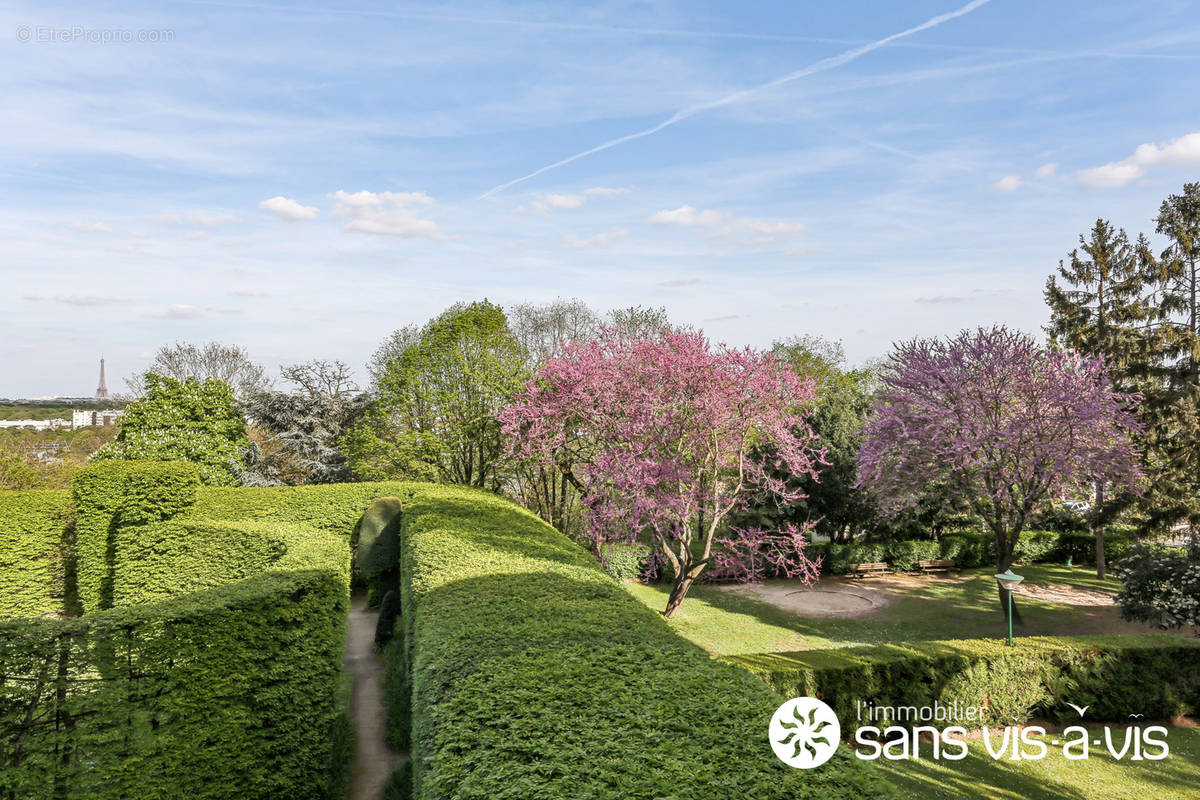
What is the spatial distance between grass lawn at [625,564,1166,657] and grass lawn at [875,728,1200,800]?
4.92m

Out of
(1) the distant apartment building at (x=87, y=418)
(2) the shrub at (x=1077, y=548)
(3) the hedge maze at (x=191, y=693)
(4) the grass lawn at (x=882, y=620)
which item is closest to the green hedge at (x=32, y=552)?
(3) the hedge maze at (x=191, y=693)

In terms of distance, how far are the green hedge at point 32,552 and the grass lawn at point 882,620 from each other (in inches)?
519

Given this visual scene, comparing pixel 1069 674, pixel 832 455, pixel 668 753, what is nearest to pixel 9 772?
pixel 668 753

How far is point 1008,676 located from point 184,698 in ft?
35.0

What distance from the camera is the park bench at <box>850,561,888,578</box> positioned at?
20.7m

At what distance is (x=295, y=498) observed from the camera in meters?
16.5

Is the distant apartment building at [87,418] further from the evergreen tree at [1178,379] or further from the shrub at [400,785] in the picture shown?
the evergreen tree at [1178,379]

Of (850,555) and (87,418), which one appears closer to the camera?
(850,555)

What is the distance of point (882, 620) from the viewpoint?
51.1 ft

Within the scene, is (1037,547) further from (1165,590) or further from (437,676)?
(437,676)

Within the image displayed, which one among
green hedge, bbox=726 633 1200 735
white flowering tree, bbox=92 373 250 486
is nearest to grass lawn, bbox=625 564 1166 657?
green hedge, bbox=726 633 1200 735

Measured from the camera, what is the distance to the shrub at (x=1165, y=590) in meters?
12.9

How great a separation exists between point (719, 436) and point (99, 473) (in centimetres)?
1299

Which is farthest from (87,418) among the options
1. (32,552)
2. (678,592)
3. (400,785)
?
(400,785)
